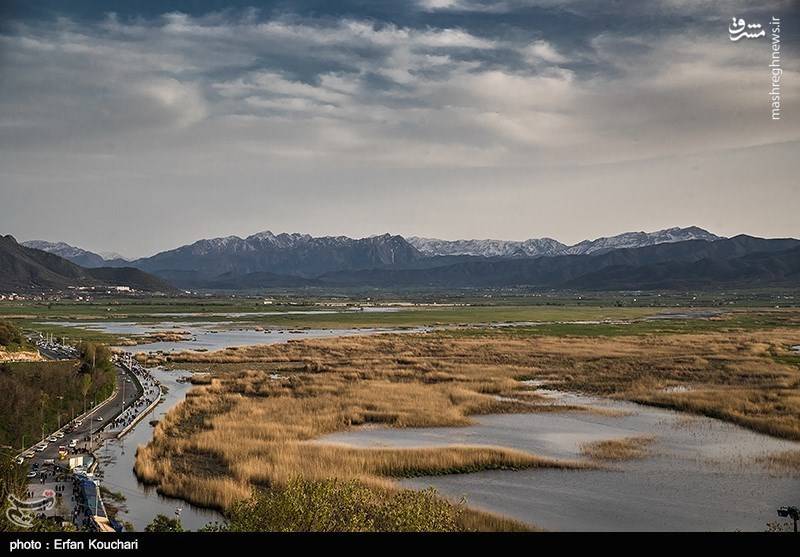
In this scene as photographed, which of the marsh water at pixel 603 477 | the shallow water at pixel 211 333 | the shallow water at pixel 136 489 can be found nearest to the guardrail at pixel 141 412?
the shallow water at pixel 136 489

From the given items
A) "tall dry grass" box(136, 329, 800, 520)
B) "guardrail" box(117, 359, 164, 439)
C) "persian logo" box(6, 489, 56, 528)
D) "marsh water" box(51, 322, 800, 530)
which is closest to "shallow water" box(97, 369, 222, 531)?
"marsh water" box(51, 322, 800, 530)

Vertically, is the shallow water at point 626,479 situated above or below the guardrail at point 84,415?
below

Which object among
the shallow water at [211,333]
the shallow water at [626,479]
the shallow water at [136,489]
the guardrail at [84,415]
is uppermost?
the shallow water at [211,333]

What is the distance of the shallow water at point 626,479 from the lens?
2306cm

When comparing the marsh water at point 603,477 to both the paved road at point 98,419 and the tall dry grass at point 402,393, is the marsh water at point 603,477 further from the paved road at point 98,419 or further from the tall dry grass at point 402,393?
the paved road at point 98,419

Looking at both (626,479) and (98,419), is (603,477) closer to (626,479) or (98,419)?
(626,479)

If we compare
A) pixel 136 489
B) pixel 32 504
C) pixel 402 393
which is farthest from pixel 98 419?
pixel 32 504

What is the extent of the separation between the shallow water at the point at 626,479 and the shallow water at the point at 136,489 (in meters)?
7.94

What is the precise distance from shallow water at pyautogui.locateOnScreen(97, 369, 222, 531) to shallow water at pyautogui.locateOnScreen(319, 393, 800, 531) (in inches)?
312

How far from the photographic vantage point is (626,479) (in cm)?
2736

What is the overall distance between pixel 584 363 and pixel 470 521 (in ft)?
142

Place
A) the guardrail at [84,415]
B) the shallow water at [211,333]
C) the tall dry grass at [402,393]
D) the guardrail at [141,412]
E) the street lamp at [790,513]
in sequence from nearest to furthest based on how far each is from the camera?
the street lamp at [790,513]
the tall dry grass at [402,393]
the guardrail at [84,415]
the guardrail at [141,412]
the shallow water at [211,333]

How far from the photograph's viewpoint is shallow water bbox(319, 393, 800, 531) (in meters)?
23.1

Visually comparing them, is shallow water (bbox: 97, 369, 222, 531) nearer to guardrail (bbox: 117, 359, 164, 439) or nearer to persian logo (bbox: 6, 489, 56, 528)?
guardrail (bbox: 117, 359, 164, 439)
